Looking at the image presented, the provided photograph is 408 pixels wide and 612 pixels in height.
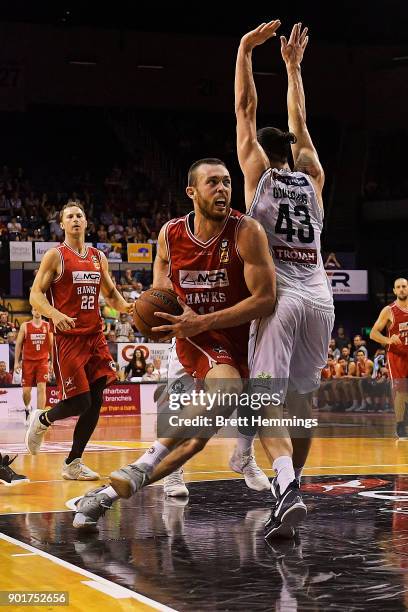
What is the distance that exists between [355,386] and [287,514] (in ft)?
49.1

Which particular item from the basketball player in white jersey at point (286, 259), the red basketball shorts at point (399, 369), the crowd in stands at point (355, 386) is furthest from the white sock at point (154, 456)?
the crowd in stands at point (355, 386)

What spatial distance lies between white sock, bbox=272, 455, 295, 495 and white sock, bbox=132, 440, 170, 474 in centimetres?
57

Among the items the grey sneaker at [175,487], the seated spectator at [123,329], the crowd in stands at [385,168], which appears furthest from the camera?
the crowd in stands at [385,168]

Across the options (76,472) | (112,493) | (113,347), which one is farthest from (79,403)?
(113,347)

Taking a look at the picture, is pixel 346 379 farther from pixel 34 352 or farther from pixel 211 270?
pixel 211 270

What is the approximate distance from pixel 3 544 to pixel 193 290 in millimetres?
1597

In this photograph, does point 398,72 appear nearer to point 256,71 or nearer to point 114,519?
point 256,71

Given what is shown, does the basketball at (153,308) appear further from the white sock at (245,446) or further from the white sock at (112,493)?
the white sock at (245,446)

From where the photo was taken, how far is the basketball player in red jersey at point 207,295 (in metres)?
4.87

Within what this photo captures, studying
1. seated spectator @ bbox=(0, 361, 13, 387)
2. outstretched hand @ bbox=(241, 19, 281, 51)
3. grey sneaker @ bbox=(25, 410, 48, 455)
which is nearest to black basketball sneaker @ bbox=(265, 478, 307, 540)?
outstretched hand @ bbox=(241, 19, 281, 51)

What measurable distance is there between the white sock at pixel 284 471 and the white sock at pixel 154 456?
0.57 m

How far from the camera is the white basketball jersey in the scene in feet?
17.3

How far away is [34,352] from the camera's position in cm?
1477

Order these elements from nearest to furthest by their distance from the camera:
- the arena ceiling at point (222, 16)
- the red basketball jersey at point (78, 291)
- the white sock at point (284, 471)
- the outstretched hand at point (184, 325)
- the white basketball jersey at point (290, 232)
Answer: the white sock at point (284, 471) < the outstretched hand at point (184, 325) < the white basketball jersey at point (290, 232) < the red basketball jersey at point (78, 291) < the arena ceiling at point (222, 16)
